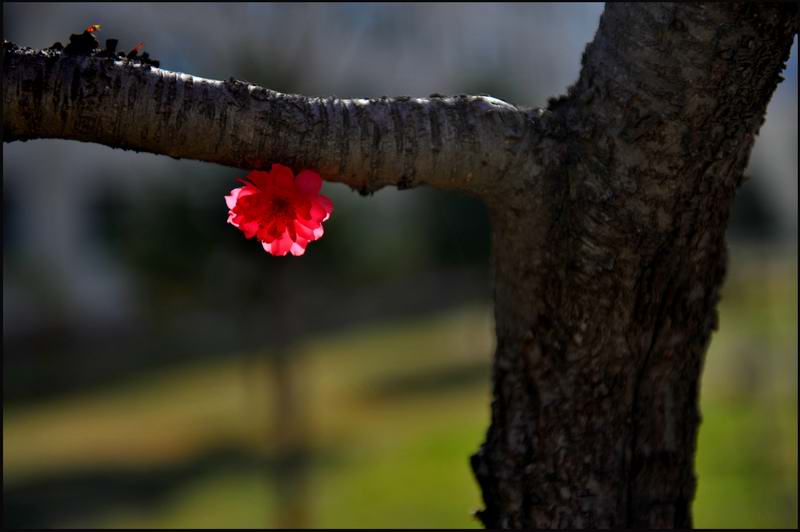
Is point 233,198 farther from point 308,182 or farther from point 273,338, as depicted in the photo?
point 273,338

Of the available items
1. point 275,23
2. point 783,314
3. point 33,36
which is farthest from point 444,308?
point 275,23

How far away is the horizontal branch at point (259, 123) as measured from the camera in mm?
1444

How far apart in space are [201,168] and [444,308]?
10.8 meters

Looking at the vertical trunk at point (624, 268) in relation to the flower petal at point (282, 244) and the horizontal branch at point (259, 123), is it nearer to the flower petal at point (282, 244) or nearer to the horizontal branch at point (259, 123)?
the horizontal branch at point (259, 123)

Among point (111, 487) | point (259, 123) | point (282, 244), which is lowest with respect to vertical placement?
point (282, 244)

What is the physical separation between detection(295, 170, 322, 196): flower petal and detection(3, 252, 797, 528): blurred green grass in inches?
181

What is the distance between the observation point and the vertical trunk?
157cm

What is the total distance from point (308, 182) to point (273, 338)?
5.74 m

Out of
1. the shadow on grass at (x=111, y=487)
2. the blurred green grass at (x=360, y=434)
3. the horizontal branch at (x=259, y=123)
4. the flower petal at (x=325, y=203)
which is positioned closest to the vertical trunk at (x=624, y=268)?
the horizontal branch at (x=259, y=123)

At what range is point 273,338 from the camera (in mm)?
7152

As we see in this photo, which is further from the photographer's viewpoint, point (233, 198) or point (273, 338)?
point (273, 338)

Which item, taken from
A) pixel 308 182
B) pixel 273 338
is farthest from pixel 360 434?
pixel 308 182

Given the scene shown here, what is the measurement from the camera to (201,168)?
21.6 ft

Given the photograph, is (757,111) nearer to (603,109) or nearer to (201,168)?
(603,109)
